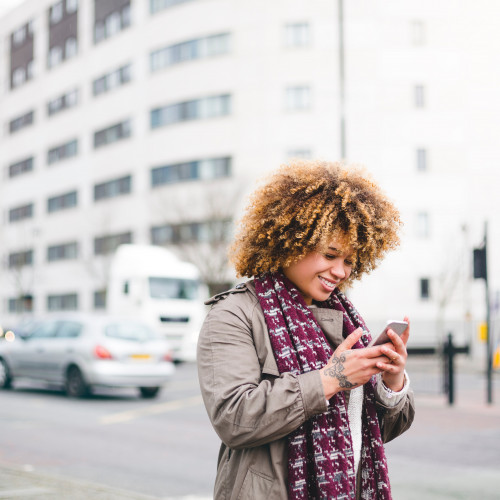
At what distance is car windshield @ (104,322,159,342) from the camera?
13.6 m

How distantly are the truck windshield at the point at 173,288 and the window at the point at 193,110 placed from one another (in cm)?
1463

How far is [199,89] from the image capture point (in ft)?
123

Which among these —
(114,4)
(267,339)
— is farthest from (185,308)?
(114,4)

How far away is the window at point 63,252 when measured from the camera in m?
46.6

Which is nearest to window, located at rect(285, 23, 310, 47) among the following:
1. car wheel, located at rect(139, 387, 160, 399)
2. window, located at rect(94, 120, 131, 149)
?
window, located at rect(94, 120, 131, 149)

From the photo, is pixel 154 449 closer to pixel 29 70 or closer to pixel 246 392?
pixel 246 392

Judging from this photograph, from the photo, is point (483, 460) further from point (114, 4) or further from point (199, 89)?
point (114, 4)

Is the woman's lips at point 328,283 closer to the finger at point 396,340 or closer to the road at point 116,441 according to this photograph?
the finger at point 396,340

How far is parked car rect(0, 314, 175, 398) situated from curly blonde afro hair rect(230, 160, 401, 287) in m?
11.0

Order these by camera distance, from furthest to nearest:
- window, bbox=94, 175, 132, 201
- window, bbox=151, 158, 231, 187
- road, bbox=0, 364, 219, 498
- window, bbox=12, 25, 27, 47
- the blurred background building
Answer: window, bbox=12, 25, 27, 47 → window, bbox=94, 175, 132, 201 → window, bbox=151, 158, 231, 187 → the blurred background building → road, bbox=0, 364, 219, 498

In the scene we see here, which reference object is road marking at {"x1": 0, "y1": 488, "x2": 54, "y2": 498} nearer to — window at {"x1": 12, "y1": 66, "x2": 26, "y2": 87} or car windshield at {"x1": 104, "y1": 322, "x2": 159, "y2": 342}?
car windshield at {"x1": 104, "y1": 322, "x2": 159, "y2": 342}

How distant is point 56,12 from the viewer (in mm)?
50156

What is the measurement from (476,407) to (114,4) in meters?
36.7

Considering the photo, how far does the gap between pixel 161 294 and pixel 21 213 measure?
3322cm
